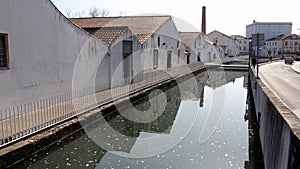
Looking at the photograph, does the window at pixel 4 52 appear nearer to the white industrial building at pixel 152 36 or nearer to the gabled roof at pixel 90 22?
the white industrial building at pixel 152 36

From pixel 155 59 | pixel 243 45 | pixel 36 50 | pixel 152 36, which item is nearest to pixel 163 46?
pixel 155 59

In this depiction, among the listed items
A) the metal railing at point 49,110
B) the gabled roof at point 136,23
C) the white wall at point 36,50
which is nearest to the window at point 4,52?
the white wall at point 36,50

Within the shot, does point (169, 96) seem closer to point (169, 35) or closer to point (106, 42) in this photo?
point (106, 42)

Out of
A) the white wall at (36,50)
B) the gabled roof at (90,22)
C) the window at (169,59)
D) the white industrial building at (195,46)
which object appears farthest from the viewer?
the white industrial building at (195,46)

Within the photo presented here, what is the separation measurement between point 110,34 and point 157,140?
931 centimetres

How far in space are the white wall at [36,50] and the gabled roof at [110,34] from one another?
10.8 feet

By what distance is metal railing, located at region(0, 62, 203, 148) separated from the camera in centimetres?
789

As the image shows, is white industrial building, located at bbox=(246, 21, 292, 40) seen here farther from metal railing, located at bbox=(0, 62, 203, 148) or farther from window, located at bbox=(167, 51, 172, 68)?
metal railing, located at bbox=(0, 62, 203, 148)

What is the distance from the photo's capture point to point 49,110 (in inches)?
400

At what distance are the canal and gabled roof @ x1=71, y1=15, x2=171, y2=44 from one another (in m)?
8.79

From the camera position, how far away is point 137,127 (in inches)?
462

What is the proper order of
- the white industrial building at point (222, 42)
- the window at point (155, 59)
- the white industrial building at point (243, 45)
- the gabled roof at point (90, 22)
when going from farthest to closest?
the white industrial building at point (243, 45), the white industrial building at point (222, 42), the gabled roof at point (90, 22), the window at point (155, 59)

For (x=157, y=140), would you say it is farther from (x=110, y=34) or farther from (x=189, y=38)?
(x=189, y=38)

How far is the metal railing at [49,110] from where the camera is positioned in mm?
7895
